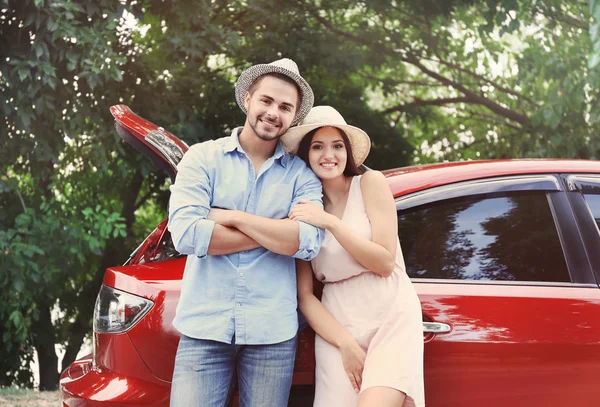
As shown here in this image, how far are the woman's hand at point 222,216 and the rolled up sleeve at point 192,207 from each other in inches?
0.9

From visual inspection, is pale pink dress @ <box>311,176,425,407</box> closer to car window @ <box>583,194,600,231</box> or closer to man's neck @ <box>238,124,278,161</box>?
man's neck @ <box>238,124,278,161</box>

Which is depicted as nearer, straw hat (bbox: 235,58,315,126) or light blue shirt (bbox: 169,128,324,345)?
light blue shirt (bbox: 169,128,324,345)

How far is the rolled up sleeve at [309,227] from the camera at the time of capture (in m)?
2.30

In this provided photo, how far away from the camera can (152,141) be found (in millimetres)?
2764

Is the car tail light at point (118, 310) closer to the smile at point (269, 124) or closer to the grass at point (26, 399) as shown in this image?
the smile at point (269, 124)

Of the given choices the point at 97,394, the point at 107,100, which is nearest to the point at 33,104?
the point at 107,100

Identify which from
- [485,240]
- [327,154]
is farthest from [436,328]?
[327,154]

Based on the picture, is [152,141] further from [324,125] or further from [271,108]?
[324,125]

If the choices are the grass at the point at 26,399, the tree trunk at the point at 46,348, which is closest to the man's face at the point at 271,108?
the grass at the point at 26,399

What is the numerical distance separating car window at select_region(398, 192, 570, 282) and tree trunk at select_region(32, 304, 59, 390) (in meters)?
7.95

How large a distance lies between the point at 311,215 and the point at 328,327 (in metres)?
0.37

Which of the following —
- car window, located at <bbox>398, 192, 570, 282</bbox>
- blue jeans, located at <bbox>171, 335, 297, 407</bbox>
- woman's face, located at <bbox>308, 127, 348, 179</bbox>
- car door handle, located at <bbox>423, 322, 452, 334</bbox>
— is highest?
woman's face, located at <bbox>308, 127, 348, 179</bbox>

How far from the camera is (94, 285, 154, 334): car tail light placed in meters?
2.55

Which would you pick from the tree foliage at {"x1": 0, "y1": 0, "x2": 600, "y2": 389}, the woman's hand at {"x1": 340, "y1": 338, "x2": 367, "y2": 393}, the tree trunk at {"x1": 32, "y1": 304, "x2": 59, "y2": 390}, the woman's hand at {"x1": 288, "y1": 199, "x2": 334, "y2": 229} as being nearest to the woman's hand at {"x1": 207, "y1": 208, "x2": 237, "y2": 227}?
the woman's hand at {"x1": 288, "y1": 199, "x2": 334, "y2": 229}
